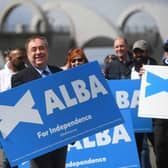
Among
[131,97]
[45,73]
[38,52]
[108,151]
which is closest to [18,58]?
[131,97]

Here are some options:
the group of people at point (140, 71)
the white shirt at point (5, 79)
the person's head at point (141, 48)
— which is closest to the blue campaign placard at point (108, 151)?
the group of people at point (140, 71)

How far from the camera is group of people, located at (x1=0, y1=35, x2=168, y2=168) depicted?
568 centimetres

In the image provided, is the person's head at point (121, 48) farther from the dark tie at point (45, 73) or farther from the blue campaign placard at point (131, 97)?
the dark tie at point (45, 73)

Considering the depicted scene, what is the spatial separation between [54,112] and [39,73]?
0.38 meters

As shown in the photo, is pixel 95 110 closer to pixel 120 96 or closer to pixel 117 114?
pixel 117 114

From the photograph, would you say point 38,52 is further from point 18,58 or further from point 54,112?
point 18,58

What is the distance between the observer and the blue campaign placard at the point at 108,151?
7.10 meters

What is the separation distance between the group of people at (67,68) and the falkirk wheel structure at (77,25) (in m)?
73.2

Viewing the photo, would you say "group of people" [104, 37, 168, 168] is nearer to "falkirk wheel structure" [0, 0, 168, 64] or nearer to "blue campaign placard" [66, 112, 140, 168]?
"blue campaign placard" [66, 112, 140, 168]

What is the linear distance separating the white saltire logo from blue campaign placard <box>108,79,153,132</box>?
2.53 metres

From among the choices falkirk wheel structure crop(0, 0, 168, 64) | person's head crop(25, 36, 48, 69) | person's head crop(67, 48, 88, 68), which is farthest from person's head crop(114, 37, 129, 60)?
falkirk wheel structure crop(0, 0, 168, 64)

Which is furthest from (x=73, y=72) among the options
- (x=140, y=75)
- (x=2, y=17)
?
(x=2, y=17)

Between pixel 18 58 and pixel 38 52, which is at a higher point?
pixel 38 52

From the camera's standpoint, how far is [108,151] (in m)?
7.16
